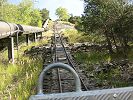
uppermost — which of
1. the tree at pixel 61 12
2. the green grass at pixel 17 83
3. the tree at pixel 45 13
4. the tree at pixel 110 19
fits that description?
the tree at pixel 61 12

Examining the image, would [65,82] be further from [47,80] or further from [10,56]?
[10,56]

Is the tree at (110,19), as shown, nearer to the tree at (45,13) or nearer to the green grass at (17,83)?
the green grass at (17,83)

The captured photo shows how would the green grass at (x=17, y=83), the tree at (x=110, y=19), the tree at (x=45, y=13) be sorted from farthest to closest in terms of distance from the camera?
the tree at (x=45, y=13), the tree at (x=110, y=19), the green grass at (x=17, y=83)

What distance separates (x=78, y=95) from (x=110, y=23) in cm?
1891

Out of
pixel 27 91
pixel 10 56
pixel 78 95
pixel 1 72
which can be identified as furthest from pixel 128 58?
pixel 78 95

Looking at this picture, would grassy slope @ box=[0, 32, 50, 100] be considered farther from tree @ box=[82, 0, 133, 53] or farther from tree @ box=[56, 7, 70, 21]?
tree @ box=[56, 7, 70, 21]

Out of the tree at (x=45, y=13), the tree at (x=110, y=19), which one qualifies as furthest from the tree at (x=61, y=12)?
the tree at (x=110, y=19)

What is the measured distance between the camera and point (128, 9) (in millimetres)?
19938

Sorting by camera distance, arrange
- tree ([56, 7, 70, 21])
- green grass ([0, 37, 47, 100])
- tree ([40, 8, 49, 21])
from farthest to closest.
Answer: tree ([56, 7, 70, 21]) < tree ([40, 8, 49, 21]) < green grass ([0, 37, 47, 100])

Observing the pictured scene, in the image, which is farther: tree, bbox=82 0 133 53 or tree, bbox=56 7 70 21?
tree, bbox=56 7 70 21

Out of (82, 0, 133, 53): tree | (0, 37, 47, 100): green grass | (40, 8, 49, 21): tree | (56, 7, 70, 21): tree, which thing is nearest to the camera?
(0, 37, 47, 100): green grass

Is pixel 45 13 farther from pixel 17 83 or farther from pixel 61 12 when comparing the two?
pixel 17 83

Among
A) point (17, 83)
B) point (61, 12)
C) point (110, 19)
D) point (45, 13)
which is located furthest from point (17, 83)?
point (61, 12)

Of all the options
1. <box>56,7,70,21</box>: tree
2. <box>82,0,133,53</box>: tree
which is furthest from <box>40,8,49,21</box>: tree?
<box>82,0,133,53</box>: tree
